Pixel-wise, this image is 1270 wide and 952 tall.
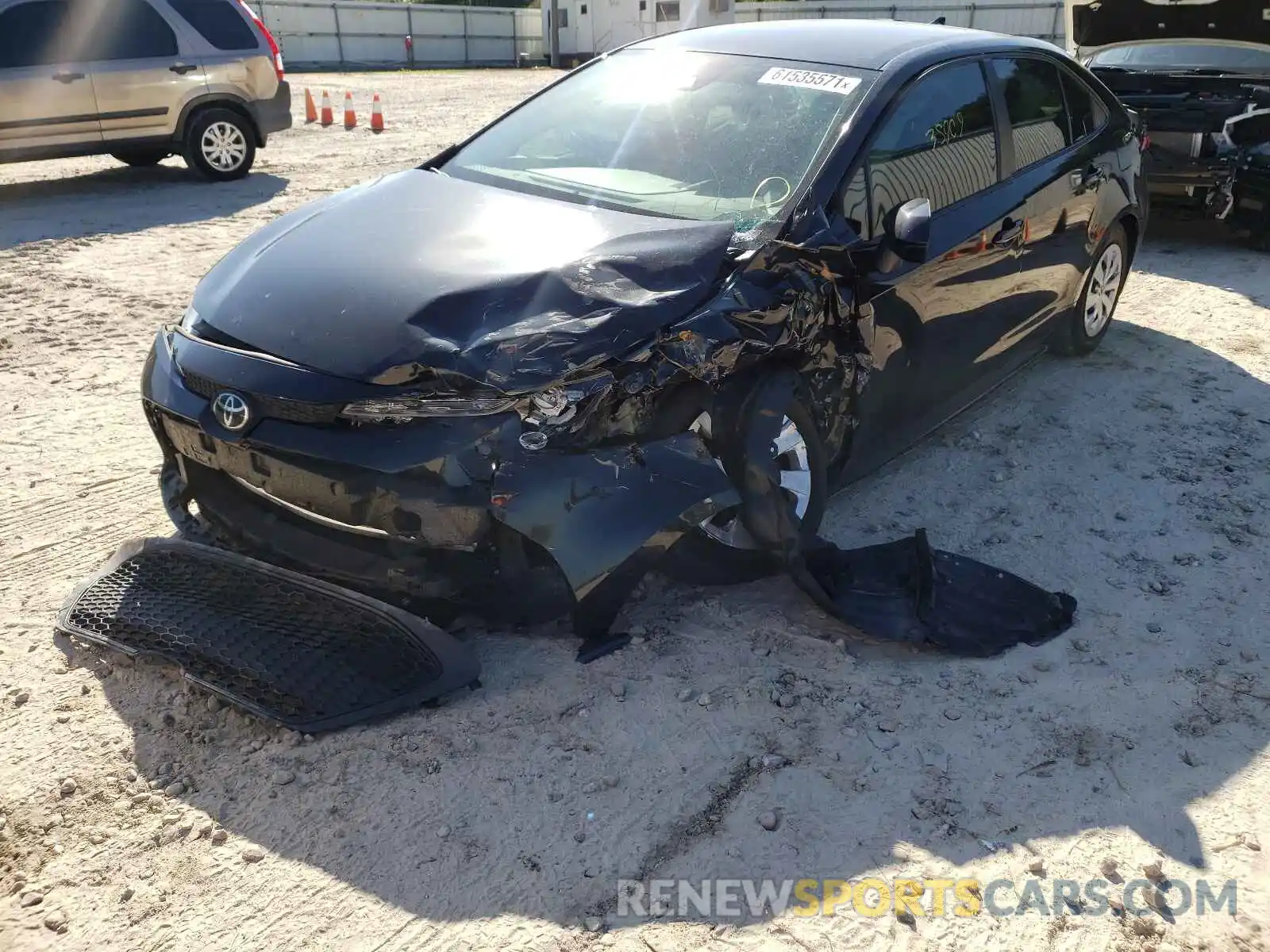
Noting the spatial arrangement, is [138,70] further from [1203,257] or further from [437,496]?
[1203,257]

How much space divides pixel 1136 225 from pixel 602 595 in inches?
182

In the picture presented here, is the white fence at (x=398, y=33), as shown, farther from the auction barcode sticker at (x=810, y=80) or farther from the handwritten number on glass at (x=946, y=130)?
the handwritten number on glass at (x=946, y=130)

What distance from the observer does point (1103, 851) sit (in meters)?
2.55

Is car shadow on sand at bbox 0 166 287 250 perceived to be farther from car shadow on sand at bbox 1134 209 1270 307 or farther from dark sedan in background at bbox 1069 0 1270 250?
car shadow on sand at bbox 1134 209 1270 307

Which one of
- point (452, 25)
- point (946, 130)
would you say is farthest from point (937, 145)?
point (452, 25)

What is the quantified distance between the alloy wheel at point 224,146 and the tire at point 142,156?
0.44 metres

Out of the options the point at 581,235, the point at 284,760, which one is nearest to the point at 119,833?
the point at 284,760

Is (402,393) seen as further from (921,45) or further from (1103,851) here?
(921,45)

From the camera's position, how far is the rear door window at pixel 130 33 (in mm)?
9328

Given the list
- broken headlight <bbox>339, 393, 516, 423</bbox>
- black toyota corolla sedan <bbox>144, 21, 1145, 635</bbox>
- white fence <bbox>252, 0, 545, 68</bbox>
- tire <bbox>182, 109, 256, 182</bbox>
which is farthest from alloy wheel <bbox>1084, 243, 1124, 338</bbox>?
white fence <bbox>252, 0, 545, 68</bbox>

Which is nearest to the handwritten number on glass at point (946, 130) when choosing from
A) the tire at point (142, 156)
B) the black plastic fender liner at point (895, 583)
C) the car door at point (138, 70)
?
the black plastic fender liner at point (895, 583)

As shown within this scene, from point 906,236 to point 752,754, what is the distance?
1798 millimetres

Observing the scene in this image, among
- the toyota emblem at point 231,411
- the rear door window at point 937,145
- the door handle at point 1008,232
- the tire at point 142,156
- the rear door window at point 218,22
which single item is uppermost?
the rear door window at point 218,22

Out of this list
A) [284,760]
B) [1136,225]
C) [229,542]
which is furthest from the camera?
[1136,225]
